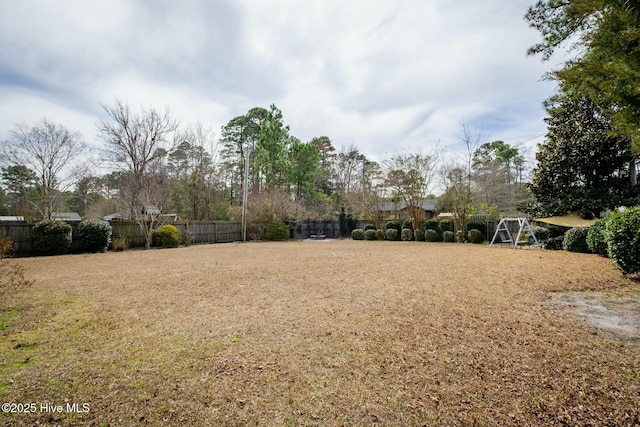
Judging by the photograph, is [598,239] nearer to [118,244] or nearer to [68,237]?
[118,244]

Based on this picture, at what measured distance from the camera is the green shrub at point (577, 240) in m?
9.95

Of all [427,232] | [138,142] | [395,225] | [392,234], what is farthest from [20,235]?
[427,232]

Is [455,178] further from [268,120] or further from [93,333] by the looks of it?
[93,333]

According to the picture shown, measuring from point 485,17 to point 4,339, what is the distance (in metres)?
8.62

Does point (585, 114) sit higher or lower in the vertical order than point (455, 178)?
higher

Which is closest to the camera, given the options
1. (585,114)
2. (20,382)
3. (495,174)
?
(20,382)

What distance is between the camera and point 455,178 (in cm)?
1716

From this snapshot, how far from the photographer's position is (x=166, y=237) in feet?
46.6

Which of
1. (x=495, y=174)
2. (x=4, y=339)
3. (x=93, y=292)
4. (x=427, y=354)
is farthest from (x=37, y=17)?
(x=495, y=174)

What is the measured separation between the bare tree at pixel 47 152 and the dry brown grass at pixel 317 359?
1824 centimetres

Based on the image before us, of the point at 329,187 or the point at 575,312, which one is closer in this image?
the point at 575,312

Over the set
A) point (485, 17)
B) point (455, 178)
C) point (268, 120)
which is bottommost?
point (455, 178)

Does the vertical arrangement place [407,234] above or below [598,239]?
below

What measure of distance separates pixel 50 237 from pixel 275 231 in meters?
10.8
